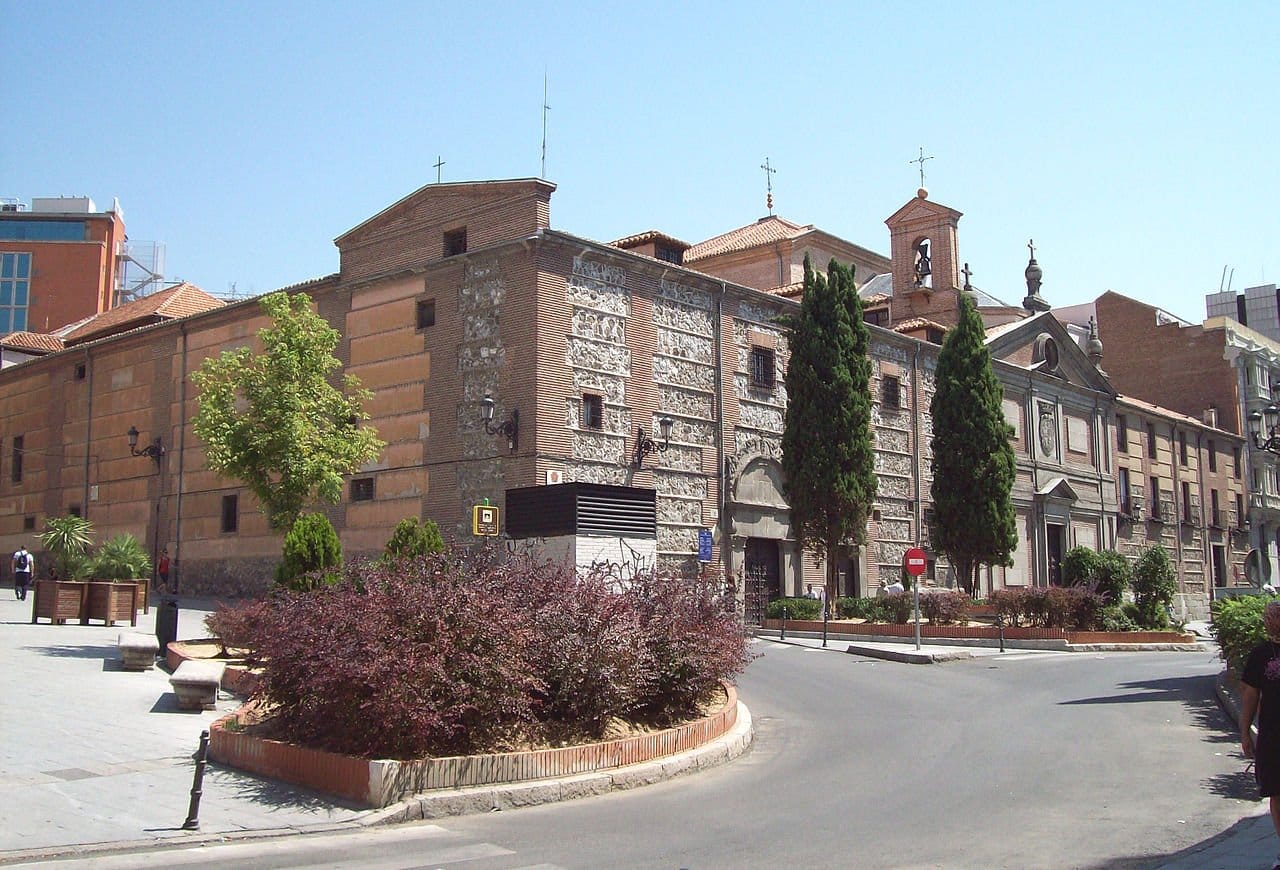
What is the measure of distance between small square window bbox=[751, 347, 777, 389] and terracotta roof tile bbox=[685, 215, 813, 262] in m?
11.7

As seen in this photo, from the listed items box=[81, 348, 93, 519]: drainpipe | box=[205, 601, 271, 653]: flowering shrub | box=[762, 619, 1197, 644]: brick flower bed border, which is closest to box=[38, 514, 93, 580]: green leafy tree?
box=[205, 601, 271, 653]: flowering shrub

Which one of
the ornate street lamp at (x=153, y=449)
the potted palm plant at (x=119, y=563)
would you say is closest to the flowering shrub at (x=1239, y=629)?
the potted palm plant at (x=119, y=563)

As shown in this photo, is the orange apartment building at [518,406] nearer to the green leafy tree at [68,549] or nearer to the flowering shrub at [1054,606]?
the flowering shrub at [1054,606]

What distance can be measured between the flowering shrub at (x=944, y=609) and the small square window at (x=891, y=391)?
36.0 feet

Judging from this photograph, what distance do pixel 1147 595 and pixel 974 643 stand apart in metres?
5.76

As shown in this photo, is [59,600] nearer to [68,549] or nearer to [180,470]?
[68,549]

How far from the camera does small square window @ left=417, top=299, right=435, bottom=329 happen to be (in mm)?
30844

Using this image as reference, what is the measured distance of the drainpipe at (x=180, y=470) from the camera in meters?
36.1

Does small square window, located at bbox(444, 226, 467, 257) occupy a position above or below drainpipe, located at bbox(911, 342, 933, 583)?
above

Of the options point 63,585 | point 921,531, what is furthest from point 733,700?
point 921,531

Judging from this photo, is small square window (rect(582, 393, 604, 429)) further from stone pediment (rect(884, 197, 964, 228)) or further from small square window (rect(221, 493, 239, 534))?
stone pediment (rect(884, 197, 964, 228))

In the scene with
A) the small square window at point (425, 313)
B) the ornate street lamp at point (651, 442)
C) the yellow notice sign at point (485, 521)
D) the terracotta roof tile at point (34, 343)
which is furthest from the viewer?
the terracotta roof tile at point (34, 343)

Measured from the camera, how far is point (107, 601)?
73.4 ft

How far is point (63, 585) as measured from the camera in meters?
22.2
